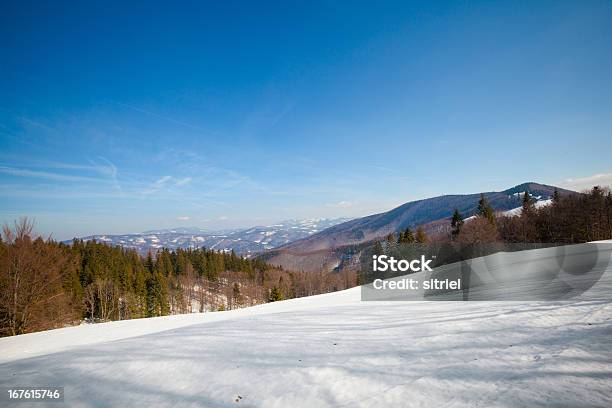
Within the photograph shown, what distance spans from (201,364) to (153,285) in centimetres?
5337

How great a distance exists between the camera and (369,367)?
4195mm

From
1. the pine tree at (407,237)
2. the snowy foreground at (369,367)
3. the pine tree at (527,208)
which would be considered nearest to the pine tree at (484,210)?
the pine tree at (527,208)

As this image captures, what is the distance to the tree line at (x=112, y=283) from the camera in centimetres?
1848

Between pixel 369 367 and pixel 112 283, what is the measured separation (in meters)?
52.4

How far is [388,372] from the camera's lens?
13.1 ft

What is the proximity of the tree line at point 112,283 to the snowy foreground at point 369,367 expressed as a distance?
1884cm

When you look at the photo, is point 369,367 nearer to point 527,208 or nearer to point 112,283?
point 112,283

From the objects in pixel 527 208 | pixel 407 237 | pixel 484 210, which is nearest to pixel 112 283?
pixel 407 237

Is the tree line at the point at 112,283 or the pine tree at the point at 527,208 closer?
the tree line at the point at 112,283

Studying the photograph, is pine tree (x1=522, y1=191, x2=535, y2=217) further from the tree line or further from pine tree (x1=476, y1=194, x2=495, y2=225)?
the tree line

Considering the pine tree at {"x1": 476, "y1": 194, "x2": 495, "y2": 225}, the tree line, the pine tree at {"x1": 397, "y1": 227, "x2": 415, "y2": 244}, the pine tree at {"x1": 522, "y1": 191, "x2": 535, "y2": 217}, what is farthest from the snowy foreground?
the pine tree at {"x1": 522, "y1": 191, "x2": 535, "y2": 217}

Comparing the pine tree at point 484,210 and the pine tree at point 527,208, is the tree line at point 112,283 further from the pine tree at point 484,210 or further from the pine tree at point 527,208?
the pine tree at point 527,208

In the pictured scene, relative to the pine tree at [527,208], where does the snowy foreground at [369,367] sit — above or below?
below

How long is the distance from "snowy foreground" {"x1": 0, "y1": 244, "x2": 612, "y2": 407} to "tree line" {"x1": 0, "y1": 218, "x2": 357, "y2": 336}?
18.8 meters
